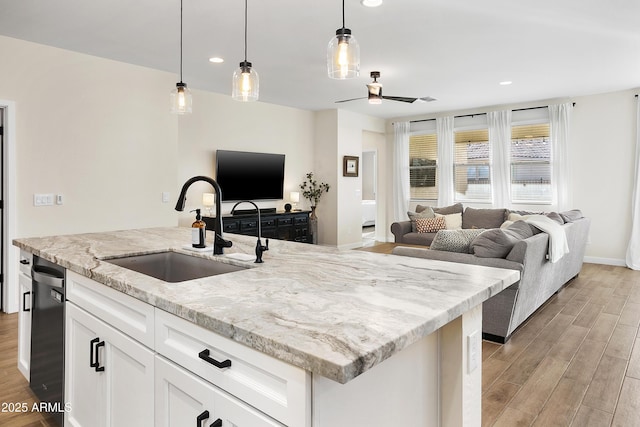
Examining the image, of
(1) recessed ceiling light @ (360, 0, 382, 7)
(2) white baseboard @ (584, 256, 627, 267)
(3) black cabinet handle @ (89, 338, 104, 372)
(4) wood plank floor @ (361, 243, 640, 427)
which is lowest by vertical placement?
(4) wood plank floor @ (361, 243, 640, 427)

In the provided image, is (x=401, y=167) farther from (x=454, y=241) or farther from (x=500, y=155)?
(x=454, y=241)

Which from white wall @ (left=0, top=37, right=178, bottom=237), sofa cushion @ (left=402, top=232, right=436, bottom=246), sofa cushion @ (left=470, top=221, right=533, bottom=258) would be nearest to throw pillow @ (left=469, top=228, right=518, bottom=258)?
sofa cushion @ (left=470, top=221, right=533, bottom=258)

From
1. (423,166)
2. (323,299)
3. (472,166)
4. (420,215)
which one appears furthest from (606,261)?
(323,299)

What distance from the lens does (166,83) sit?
16.2ft

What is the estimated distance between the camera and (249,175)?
6473 millimetres

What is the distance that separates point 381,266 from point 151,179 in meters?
3.94

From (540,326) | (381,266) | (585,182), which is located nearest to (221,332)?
(381,266)

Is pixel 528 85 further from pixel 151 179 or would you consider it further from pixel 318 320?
pixel 318 320

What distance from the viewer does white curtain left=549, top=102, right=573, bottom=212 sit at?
21.5ft

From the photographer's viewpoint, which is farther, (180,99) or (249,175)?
(249,175)

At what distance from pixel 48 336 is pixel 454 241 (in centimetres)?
297

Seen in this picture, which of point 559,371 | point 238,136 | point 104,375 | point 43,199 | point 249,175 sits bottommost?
point 559,371

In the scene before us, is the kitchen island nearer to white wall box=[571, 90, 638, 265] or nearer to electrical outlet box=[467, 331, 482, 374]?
electrical outlet box=[467, 331, 482, 374]

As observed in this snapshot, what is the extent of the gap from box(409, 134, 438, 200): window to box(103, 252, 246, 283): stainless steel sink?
22.0ft
